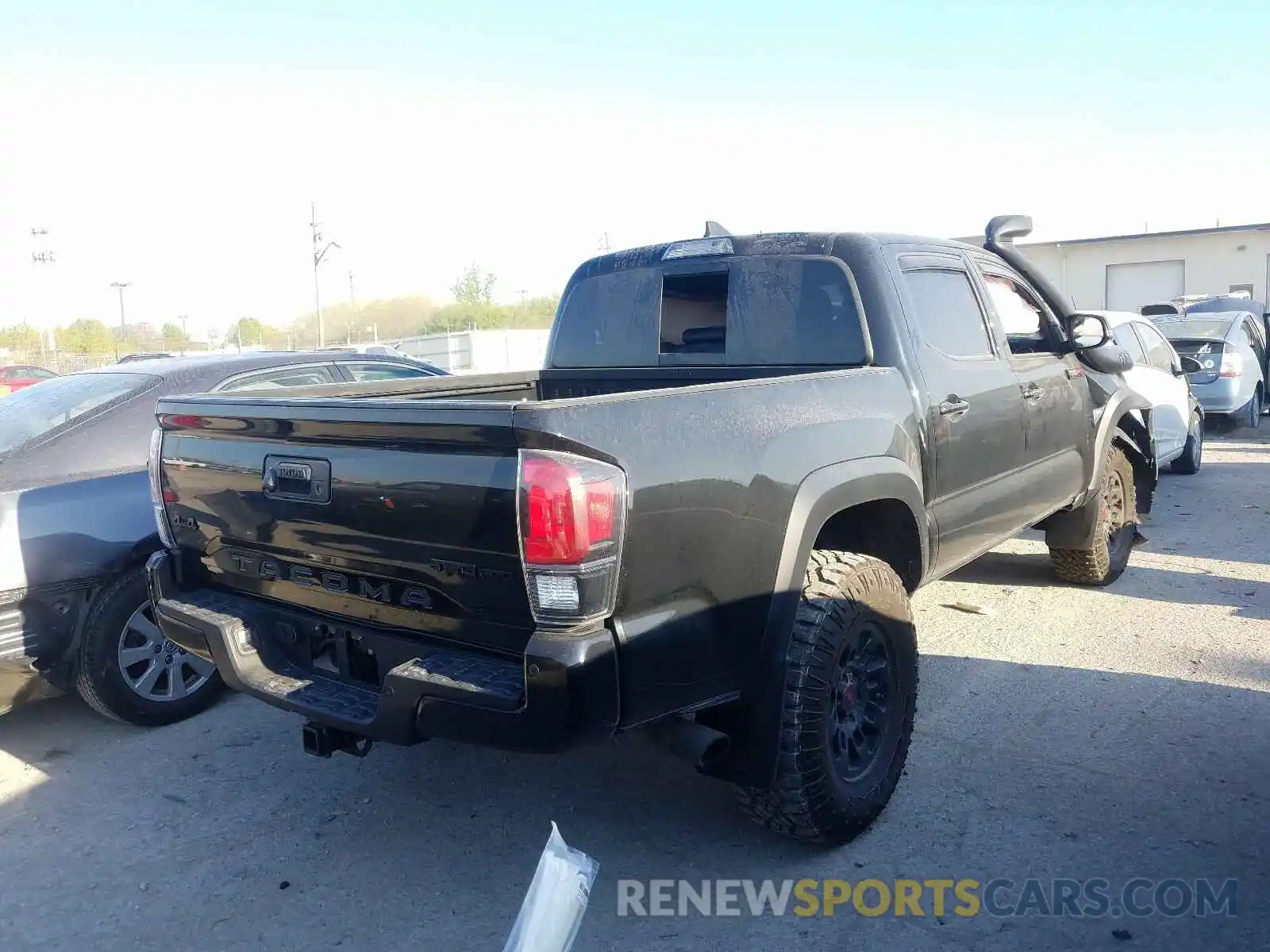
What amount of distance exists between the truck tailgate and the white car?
281 inches

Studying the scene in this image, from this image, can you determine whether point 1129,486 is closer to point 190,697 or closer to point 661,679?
point 661,679

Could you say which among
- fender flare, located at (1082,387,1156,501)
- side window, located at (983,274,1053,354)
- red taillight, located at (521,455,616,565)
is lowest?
fender flare, located at (1082,387,1156,501)

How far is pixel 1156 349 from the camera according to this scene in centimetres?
956

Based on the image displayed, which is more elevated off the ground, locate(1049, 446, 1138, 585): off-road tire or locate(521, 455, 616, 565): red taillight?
locate(521, 455, 616, 565): red taillight

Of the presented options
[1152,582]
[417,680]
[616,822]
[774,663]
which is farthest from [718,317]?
[1152,582]

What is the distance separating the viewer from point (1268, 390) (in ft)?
47.3

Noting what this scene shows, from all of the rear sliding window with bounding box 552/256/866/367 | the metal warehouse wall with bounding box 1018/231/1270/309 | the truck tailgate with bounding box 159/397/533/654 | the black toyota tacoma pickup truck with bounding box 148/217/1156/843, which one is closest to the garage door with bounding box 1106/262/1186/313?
the metal warehouse wall with bounding box 1018/231/1270/309

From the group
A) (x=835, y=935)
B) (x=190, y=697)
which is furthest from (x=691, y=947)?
(x=190, y=697)

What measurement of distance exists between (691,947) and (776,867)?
49cm

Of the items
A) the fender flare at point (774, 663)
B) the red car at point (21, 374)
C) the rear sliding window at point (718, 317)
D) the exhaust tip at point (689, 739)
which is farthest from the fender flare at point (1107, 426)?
the red car at point (21, 374)

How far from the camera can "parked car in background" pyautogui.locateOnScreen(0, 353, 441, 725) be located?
13.4ft

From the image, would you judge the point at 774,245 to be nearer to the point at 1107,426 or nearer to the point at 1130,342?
the point at 1107,426

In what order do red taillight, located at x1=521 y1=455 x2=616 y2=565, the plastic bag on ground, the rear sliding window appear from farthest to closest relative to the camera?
the rear sliding window
red taillight, located at x1=521 y1=455 x2=616 y2=565
the plastic bag on ground

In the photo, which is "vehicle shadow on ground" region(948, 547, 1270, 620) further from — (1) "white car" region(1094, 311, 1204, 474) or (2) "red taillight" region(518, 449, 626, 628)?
(2) "red taillight" region(518, 449, 626, 628)
